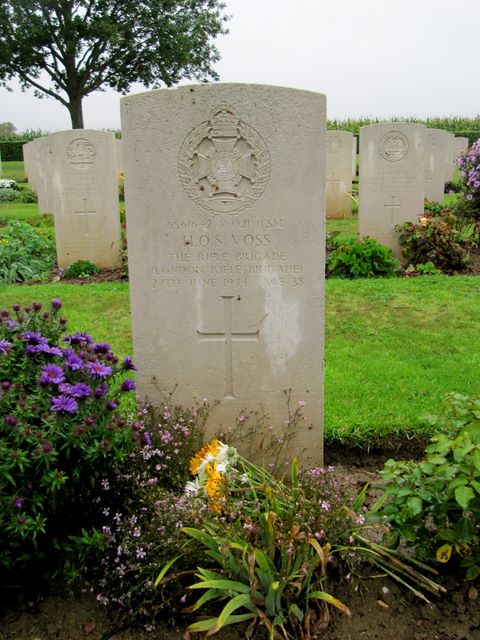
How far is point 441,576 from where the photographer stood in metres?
2.59

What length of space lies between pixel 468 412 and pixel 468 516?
0.40m

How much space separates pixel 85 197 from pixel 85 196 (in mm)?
15

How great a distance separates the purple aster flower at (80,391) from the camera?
7.99ft

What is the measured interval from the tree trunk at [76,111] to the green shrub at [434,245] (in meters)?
22.8

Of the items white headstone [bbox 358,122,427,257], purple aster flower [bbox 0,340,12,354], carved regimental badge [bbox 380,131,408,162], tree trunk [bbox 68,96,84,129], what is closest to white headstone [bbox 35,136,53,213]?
white headstone [bbox 358,122,427,257]

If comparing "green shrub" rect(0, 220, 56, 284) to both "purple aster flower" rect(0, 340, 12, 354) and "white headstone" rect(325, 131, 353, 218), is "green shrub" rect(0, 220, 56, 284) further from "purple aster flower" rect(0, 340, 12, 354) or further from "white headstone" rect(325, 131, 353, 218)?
"white headstone" rect(325, 131, 353, 218)

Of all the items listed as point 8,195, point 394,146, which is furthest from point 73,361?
Result: point 8,195

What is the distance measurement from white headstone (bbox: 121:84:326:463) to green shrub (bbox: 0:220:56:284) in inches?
238

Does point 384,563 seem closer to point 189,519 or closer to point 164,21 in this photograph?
point 189,519

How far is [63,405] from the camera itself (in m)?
2.35

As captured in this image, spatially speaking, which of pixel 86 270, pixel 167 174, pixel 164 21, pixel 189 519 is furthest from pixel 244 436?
pixel 164 21

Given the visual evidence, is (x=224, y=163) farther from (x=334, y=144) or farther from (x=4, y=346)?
(x=334, y=144)

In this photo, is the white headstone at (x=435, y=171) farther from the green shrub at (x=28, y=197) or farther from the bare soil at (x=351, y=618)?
the bare soil at (x=351, y=618)

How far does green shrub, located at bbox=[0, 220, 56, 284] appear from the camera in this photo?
29.3 feet
